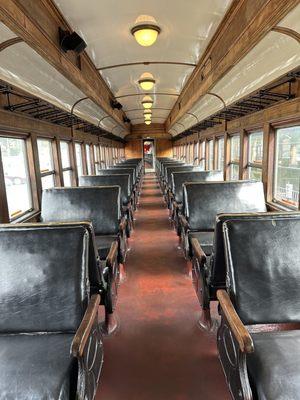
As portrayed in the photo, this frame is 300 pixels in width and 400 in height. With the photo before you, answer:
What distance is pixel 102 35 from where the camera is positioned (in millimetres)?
3436

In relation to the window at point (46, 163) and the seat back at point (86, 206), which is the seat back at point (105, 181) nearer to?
the window at point (46, 163)

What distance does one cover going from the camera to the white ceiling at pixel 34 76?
221 centimetres

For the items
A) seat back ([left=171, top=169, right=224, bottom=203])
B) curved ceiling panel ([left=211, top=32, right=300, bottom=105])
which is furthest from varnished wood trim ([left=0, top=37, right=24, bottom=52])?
seat back ([left=171, top=169, right=224, bottom=203])

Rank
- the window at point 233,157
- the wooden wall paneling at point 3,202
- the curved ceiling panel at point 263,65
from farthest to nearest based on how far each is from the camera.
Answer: the window at point 233,157 → the wooden wall paneling at point 3,202 → the curved ceiling panel at point 263,65

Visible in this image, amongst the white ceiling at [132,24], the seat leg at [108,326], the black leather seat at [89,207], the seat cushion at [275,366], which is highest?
the white ceiling at [132,24]

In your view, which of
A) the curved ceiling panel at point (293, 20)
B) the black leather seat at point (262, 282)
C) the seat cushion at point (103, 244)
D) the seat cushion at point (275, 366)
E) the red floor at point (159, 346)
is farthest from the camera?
the seat cushion at point (103, 244)

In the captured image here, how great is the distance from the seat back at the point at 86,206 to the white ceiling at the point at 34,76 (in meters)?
1.18

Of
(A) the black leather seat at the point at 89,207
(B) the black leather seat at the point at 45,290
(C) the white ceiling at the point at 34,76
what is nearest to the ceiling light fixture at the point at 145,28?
(C) the white ceiling at the point at 34,76

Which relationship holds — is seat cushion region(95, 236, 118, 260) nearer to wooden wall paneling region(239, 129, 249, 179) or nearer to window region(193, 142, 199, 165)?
wooden wall paneling region(239, 129, 249, 179)

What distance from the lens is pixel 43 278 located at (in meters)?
1.51

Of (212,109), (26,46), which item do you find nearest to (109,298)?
(26,46)

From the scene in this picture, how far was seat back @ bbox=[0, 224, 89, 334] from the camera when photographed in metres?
1.49

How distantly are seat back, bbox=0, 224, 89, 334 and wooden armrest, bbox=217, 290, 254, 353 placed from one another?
2.50 ft

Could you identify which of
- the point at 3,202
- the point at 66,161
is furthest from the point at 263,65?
the point at 66,161
